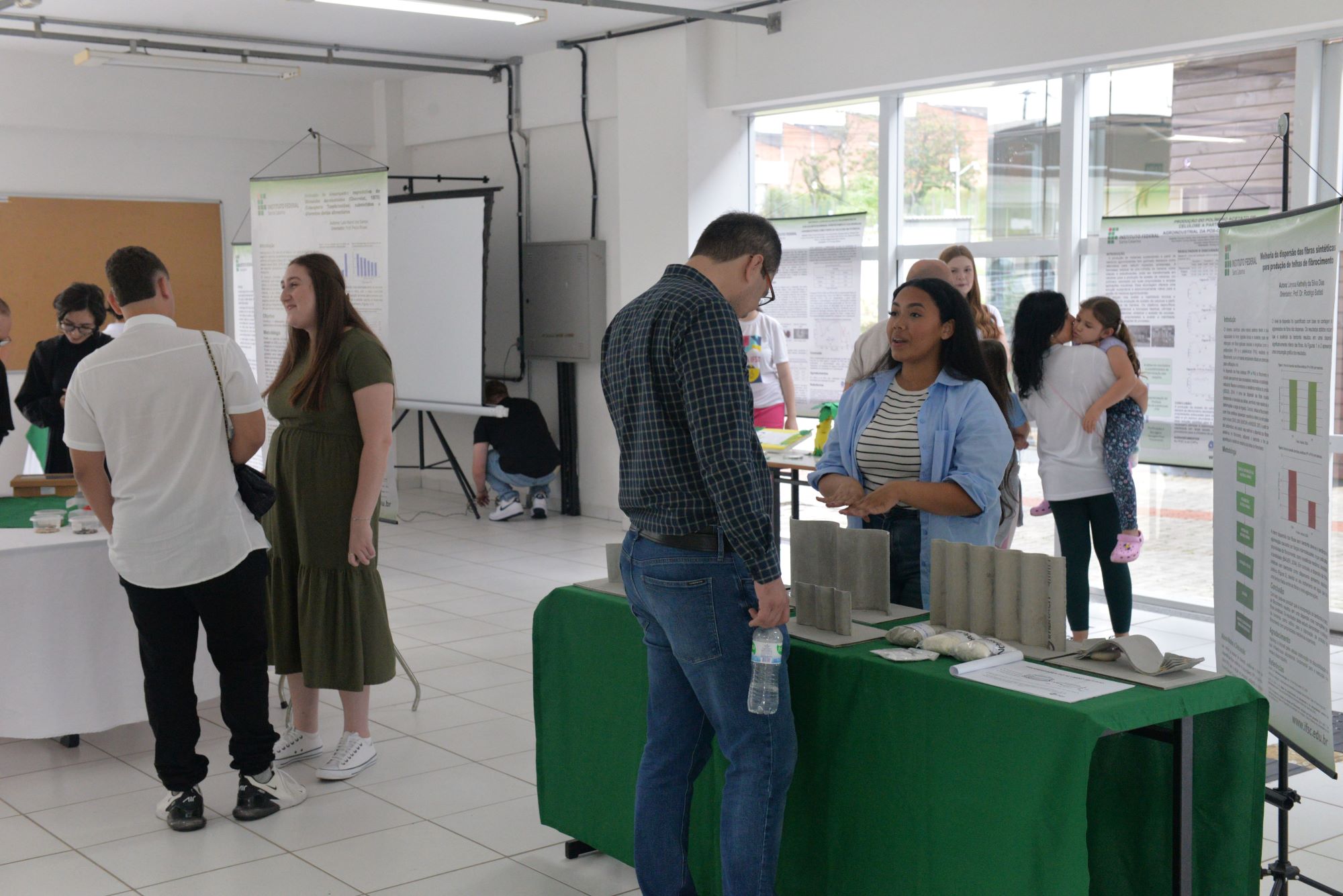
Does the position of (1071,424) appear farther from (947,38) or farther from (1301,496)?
(947,38)

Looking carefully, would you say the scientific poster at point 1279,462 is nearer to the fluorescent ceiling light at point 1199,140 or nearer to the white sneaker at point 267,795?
the white sneaker at point 267,795

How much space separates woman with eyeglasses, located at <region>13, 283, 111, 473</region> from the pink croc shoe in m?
4.36

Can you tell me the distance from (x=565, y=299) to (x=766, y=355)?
237 centimetres

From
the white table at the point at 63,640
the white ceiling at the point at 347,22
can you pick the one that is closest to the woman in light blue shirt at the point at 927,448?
the white table at the point at 63,640

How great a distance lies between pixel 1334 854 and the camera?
10.7 ft

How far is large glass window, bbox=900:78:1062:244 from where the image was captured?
257 inches

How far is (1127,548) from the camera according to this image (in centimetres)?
480

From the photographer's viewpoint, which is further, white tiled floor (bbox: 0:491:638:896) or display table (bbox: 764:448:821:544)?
display table (bbox: 764:448:821:544)

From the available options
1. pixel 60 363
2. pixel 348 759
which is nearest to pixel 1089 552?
pixel 348 759

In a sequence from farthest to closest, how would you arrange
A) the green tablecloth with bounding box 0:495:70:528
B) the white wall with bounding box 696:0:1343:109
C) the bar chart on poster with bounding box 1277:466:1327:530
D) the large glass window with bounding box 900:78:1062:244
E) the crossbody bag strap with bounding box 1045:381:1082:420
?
the large glass window with bounding box 900:78:1062:244, the white wall with bounding box 696:0:1343:109, the crossbody bag strap with bounding box 1045:381:1082:420, the green tablecloth with bounding box 0:495:70:528, the bar chart on poster with bounding box 1277:466:1327:530

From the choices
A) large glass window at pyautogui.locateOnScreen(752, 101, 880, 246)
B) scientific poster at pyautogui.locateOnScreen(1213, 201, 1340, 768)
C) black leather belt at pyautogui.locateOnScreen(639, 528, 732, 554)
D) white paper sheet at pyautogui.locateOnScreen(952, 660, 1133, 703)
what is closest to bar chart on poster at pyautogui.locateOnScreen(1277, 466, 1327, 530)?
scientific poster at pyautogui.locateOnScreen(1213, 201, 1340, 768)

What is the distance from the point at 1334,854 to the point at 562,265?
21.7 ft

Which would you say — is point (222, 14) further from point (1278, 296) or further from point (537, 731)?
point (1278, 296)

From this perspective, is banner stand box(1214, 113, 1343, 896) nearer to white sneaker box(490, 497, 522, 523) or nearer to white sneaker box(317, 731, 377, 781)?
white sneaker box(317, 731, 377, 781)
